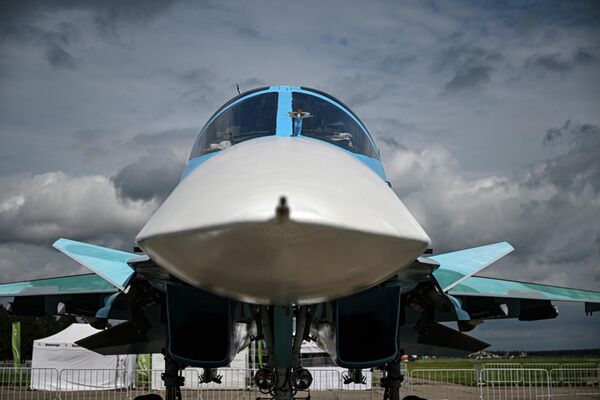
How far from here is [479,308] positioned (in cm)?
812

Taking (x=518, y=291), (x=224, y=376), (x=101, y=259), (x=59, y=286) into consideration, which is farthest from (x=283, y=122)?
(x=224, y=376)

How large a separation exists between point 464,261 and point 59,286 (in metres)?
5.00

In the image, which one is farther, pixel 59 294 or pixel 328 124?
pixel 59 294

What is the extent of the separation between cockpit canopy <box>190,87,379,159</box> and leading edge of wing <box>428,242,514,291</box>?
130 cm

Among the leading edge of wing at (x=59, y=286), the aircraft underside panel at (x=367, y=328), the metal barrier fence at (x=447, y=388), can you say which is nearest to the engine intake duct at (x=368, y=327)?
the aircraft underside panel at (x=367, y=328)

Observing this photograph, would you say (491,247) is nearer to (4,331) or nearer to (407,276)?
(407,276)

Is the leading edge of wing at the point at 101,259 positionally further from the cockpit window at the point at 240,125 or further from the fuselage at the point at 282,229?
the fuselage at the point at 282,229

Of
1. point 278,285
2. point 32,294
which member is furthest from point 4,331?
point 278,285

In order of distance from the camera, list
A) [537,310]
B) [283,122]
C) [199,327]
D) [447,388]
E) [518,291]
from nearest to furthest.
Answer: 1. [283,122]
2. [199,327]
3. [518,291]
4. [537,310]
5. [447,388]

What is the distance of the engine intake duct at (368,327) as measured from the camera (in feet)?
18.0

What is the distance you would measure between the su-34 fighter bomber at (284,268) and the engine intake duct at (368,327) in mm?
11

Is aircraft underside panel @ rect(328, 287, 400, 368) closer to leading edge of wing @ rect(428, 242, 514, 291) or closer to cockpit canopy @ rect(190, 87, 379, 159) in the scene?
→ leading edge of wing @ rect(428, 242, 514, 291)

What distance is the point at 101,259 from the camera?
6.10m

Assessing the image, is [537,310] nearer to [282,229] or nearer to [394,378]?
[394,378]
